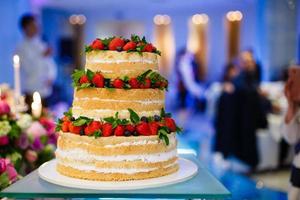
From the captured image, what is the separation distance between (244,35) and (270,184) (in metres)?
8.41

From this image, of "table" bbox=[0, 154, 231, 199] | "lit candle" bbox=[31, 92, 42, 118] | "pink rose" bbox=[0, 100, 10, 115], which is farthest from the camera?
"lit candle" bbox=[31, 92, 42, 118]

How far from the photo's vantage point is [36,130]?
2443 millimetres

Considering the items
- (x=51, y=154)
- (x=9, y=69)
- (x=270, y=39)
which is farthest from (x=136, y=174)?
(x=270, y=39)

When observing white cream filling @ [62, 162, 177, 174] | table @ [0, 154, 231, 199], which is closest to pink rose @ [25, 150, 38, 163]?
white cream filling @ [62, 162, 177, 174]

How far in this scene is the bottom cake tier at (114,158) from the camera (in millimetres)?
1676

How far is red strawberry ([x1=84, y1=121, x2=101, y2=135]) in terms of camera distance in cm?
168

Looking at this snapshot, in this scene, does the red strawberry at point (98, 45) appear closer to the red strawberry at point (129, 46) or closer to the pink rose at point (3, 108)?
the red strawberry at point (129, 46)

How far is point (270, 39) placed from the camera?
7.34m

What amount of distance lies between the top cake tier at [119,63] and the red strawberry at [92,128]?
0.19 m

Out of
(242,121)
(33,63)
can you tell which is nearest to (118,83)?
(33,63)

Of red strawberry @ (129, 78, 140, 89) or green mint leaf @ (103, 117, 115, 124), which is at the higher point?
red strawberry @ (129, 78, 140, 89)

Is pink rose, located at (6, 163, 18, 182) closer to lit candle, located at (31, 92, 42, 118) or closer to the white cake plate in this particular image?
the white cake plate

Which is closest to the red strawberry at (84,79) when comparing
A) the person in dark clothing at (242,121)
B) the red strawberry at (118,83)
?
the red strawberry at (118,83)

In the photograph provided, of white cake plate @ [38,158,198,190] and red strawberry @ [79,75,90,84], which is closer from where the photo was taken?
white cake plate @ [38,158,198,190]
